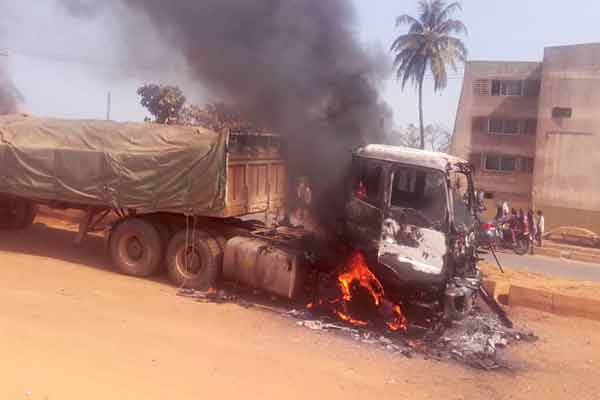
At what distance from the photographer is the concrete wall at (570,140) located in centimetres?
2466

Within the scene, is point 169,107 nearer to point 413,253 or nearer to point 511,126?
point 511,126

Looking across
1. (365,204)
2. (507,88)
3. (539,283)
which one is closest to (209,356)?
(365,204)

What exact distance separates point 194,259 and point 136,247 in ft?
4.02

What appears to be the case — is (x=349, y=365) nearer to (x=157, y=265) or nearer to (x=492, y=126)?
(x=157, y=265)

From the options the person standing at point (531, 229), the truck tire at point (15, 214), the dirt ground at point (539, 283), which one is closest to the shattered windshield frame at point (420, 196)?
the dirt ground at point (539, 283)

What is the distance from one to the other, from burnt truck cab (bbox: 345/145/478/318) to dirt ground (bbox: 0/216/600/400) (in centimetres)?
107

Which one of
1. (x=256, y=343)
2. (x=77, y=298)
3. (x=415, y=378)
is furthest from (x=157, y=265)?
(x=415, y=378)

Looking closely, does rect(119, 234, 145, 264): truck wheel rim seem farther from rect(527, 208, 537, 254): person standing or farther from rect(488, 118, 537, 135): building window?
rect(488, 118, 537, 135): building window

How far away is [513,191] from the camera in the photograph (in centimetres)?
2688

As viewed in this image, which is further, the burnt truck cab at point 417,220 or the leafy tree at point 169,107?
the leafy tree at point 169,107

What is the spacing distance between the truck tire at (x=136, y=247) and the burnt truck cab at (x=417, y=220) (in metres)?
3.58

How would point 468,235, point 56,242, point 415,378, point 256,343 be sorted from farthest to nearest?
1. point 56,242
2. point 468,235
3. point 256,343
4. point 415,378

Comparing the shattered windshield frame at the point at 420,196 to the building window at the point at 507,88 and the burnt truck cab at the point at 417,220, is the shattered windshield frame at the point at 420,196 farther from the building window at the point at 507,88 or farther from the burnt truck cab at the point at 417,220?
the building window at the point at 507,88

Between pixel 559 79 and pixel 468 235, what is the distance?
21534 millimetres
